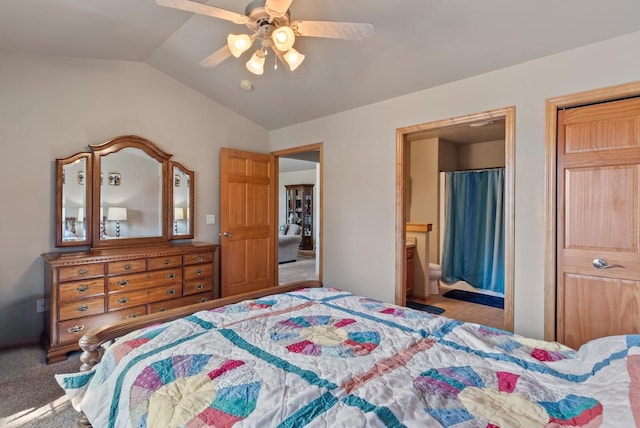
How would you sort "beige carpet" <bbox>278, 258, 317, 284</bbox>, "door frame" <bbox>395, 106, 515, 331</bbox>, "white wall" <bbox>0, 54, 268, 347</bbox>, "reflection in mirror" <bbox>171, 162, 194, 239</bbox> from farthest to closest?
1. "beige carpet" <bbox>278, 258, 317, 284</bbox>
2. "reflection in mirror" <bbox>171, 162, 194, 239</bbox>
3. "white wall" <bbox>0, 54, 268, 347</bbox>
4. "door frame" <bbox>395, 106, 515, 331</bbox>

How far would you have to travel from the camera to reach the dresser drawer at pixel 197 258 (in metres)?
3.54

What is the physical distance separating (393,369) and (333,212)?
2.82 meters

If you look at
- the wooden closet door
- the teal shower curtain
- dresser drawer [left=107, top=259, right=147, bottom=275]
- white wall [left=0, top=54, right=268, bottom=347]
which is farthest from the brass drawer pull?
the teal shower curtain

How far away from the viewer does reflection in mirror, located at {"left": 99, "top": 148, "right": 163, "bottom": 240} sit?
3432mm

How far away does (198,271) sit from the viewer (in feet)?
11.9

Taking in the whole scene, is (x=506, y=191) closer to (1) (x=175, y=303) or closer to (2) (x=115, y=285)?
(1) (x=175, y=303)

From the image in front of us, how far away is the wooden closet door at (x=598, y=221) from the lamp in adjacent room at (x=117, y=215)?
392cm

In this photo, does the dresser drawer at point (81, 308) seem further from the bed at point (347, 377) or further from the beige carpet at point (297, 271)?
the beige carpet at point (297, 271)

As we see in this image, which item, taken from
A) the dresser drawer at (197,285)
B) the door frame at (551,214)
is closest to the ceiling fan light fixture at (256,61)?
the door frame at (551,214)

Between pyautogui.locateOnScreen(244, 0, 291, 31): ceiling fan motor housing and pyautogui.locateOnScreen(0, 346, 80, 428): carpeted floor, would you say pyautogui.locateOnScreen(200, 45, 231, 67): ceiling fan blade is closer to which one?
pyautogui.locateOnScreen(244, 0, 291, 31): ceiling fan motor housing

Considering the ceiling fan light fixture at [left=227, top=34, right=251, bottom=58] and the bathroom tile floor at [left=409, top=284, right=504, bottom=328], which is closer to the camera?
the ceiling fan light fixture at [left=227, top=34, right=251, bottom=58]

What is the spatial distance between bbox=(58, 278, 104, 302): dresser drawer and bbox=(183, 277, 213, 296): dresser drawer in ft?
2.50

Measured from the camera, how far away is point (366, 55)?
2.86 meters

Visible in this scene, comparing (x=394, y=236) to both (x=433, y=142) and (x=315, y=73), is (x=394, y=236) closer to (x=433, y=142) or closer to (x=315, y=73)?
(x=315, y=73)
